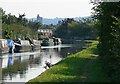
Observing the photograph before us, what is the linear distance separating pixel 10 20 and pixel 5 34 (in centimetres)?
2443

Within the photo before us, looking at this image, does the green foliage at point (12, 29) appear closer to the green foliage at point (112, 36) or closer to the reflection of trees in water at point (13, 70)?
the reflection of trees in water at point (13, 70)

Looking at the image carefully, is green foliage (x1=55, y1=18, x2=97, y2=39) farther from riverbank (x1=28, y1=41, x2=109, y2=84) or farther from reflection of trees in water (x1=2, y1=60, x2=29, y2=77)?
riverbank (x1=28, y1=41, x2=109, y2=84)

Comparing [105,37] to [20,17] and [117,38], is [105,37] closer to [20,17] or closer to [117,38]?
[117,38]

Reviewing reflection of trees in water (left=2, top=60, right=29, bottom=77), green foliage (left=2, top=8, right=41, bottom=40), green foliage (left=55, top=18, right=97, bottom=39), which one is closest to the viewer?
reflection of trees in water (left=2, top=60, right=29, bottom=77)

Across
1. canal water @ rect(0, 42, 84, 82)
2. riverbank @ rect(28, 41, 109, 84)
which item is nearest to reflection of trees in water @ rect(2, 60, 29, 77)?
canal water @ rect(0, 42, 84, 82)

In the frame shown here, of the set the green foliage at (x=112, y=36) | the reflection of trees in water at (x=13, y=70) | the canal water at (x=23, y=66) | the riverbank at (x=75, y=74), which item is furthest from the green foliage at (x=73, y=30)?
the green foliage at (x=112, y=36)

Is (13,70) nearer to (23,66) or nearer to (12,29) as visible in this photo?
(23,66)

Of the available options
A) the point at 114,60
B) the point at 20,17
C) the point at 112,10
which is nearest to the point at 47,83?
the point at 114,60

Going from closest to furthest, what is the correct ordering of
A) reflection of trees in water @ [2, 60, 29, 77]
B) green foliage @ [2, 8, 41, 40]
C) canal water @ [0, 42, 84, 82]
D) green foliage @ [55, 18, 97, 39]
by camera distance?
canal water @ [0, 42, 84, 82]
reflection of trees in water @ [2, 60, 29, 77]
green foliage @ [2, 8, 41, 40]
green foliage @ [55, 18, 97, 39]

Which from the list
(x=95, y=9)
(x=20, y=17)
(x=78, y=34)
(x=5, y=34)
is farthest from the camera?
(x=78, y=34)

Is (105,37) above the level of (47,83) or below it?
above

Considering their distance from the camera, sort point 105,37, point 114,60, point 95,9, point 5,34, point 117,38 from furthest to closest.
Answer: point 5,34
point 95,9
point 105,37
point 114,60
point 117,38

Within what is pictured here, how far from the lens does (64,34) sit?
17700 centimetres

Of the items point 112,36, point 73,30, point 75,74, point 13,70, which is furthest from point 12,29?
point 112,36
